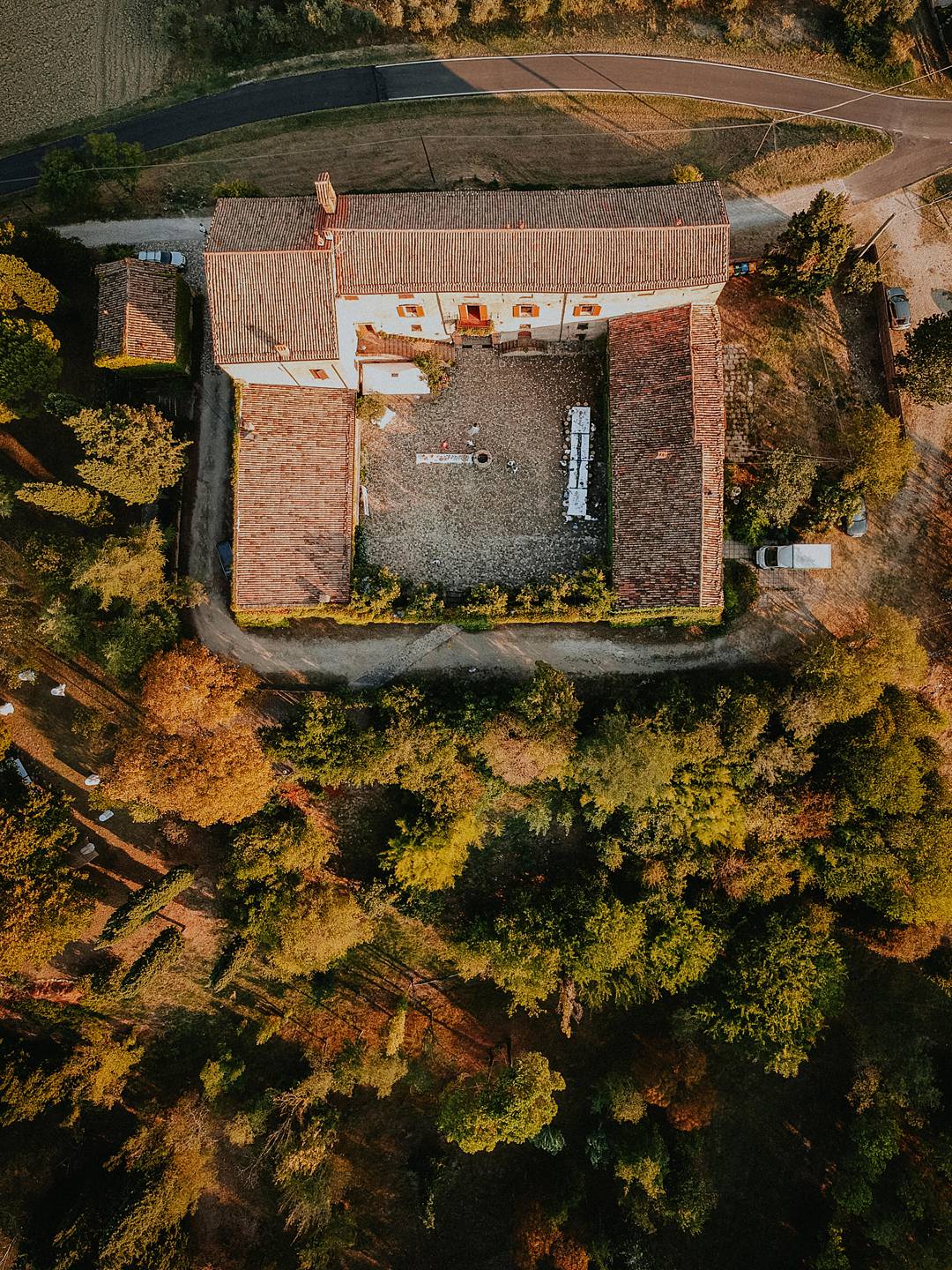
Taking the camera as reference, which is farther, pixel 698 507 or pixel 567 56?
pixel 567 56

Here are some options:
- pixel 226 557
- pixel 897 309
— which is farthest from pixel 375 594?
pixel 897 309

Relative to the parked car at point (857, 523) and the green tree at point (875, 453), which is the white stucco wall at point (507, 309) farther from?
the parked car at point (857, 523)

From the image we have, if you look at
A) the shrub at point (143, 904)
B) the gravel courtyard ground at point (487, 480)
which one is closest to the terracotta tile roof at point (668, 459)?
the gravel courtyard ground at point (487, 480)

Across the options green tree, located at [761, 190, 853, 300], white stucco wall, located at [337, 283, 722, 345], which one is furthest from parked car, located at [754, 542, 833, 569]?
green tree, located at [761, 190, 853, 300]

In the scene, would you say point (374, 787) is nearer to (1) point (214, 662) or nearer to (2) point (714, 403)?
(1) point (214, 662)

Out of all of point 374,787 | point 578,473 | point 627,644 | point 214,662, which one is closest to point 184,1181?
point 374,787

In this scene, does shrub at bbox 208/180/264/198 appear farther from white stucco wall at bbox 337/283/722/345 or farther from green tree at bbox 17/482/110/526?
green tree at bbox 17/482/110/526

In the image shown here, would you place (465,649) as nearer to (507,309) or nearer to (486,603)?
(486,603)
